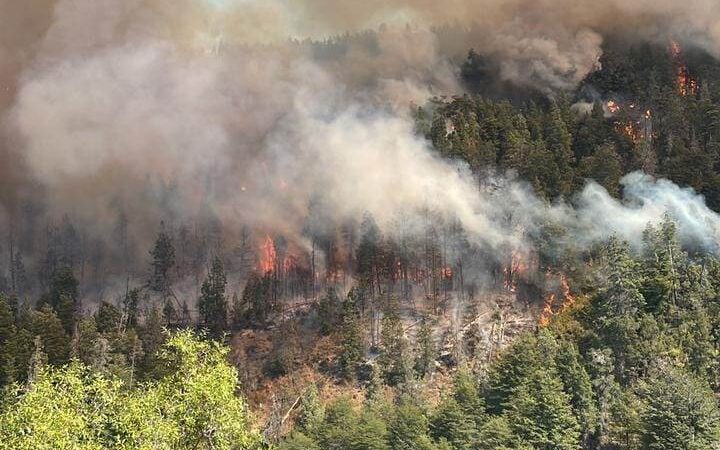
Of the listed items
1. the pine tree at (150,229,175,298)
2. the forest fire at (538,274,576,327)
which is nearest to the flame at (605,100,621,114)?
the forest fire at (538,274,576,327)

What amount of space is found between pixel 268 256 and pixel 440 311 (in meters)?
47.7

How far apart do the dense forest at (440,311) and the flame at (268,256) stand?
0.58 meters

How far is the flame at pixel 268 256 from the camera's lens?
14821cm

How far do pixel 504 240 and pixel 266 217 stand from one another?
60720mm

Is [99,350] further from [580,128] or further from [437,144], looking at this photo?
[580,128]

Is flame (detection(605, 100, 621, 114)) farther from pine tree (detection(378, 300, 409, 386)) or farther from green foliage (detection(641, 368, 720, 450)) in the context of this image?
green foliage (detection(641, 368, 720, 450))

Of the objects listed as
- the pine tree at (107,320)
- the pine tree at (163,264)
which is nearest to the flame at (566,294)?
the pine tree at (107,320)

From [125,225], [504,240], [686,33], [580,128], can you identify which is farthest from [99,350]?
[686,33]

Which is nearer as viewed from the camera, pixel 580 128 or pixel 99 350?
pixel 99 350

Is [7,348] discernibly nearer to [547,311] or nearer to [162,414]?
[547,311]

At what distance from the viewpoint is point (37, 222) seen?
184 metres

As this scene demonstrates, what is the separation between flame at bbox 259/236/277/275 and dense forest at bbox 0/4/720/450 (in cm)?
58

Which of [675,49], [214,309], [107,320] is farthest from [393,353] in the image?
[675,49]

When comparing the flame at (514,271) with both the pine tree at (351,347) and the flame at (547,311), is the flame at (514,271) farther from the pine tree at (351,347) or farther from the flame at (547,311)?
the pine tree at (351,347)
